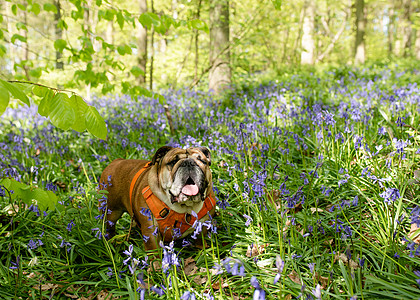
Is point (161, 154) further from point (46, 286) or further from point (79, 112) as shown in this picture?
point (46, 286)

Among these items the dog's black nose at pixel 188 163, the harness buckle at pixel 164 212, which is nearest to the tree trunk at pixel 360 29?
the dog's black nose at pixel 188 163

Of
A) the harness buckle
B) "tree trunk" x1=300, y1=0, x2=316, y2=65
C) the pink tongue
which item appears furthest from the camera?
"tree trunk" x1=300, y1=0, x2=316, y2=65

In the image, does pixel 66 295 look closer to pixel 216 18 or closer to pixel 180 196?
pixel 180 196

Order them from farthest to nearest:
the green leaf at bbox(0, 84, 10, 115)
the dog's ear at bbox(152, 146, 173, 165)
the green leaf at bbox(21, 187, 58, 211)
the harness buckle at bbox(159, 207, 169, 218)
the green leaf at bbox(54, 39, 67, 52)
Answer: the green leaf at bbox(54, 39, 67, 52) < the dog's ear at bbox(152, 146, 173, 165) < the harness buckle at bbox(159, 207, 169, 218) < the green leaf at bbox(21, 187, 58, 211) < the green leaf at bbox(0, 84, 10, 115)

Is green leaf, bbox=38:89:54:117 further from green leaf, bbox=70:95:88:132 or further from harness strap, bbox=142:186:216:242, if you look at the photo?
harness strap, bbox=142:186:216:242

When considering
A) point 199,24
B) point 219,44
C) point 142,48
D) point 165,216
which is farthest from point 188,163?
point 142,48

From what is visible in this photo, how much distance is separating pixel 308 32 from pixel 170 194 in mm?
13585

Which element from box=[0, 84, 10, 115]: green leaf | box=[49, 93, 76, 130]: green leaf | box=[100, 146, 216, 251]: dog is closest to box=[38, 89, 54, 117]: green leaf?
box=[49, 93, 76, 130]: green leaf

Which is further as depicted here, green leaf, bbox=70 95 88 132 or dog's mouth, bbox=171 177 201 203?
dog's mouth, bbox=171 177 201 203

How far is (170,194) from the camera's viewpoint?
2.77m

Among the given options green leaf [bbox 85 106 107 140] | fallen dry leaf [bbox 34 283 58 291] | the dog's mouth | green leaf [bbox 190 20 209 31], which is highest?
green leaf [bbox 190 20 209 31]

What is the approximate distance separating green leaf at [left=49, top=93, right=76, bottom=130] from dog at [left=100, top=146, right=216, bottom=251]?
96 centimetres

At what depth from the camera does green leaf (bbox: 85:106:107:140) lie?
6.61 feet

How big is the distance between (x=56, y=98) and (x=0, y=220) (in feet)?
8.42
